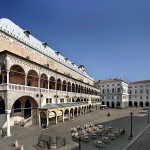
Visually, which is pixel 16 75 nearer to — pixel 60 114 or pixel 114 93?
pixel 60 114

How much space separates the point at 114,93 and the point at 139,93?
1654 centimetres

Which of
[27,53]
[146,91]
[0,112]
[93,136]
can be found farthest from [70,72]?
[146,91]

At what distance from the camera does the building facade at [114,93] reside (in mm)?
83500

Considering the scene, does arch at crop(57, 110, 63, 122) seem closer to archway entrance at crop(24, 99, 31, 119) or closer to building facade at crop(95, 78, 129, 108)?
archway entrance at crop(24, 99, 31, 119)

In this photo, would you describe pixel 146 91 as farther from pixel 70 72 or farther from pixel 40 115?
pixel 40 115

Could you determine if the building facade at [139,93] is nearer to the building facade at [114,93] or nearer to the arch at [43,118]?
the building facade at [114,93]

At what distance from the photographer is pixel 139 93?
90438 mm

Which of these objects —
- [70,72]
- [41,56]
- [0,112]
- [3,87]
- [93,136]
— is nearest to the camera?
[93,136]

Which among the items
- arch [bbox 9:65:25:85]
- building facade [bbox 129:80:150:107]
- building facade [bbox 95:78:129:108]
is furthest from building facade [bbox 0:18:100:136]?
building facade [bbox 129:80:150:107]

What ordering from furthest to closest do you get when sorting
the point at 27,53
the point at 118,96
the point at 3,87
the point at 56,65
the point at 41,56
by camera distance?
the point at 118,96 → the point at 56,65 → the point at 41,56 → the point at 27,53 → the point at 3,87

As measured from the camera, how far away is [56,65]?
150 ft

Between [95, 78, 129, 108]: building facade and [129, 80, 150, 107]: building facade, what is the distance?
13.7 ft

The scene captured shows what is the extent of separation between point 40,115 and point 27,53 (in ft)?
44.5

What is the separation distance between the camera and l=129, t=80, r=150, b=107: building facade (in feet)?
287
